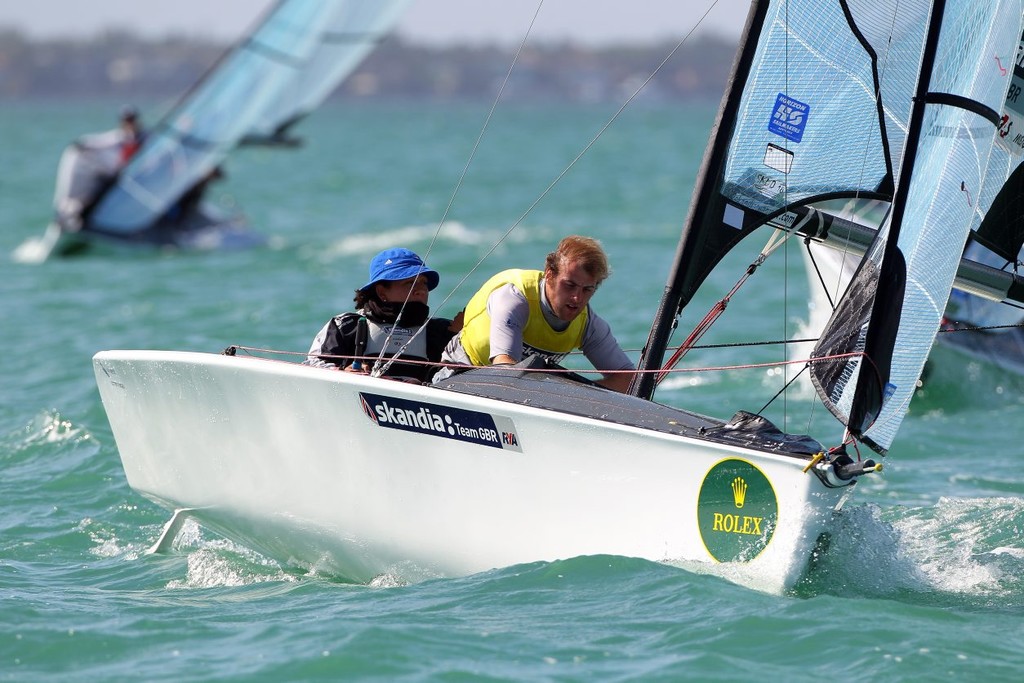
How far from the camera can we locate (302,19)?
1529 cm

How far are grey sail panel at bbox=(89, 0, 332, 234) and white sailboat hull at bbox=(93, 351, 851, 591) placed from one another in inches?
387

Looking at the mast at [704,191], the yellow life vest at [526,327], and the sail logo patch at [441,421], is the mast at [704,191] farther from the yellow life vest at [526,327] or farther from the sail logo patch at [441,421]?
the sail logo patch at [441,421]

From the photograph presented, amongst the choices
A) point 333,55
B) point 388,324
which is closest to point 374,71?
point 333,55

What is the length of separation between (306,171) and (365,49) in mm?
13629

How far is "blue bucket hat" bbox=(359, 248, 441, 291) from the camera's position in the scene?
439 centimetres

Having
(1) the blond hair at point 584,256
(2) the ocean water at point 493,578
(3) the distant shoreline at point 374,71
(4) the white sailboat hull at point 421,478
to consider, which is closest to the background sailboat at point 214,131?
(2) the ocean water at point 493,578

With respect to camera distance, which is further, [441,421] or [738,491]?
[441,421]

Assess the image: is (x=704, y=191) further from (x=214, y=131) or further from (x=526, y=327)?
(x=214, y=131)

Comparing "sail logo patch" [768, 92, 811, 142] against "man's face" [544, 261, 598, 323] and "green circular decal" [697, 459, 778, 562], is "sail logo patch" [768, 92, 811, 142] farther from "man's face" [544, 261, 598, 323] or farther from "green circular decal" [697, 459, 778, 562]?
"green circular decal" [697, 459, 778, 562]

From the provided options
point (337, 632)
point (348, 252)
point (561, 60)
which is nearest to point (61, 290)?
point (348, 252)

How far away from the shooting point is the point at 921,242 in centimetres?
378

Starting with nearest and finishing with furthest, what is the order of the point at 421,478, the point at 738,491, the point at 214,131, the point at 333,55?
the point at 738,491, the point at 421,478, the point at 214,131, the point at 333,55

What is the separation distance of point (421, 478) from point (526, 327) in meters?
0.57

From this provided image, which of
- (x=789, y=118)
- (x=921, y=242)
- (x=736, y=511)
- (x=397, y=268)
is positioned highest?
(x=789, y=118)
